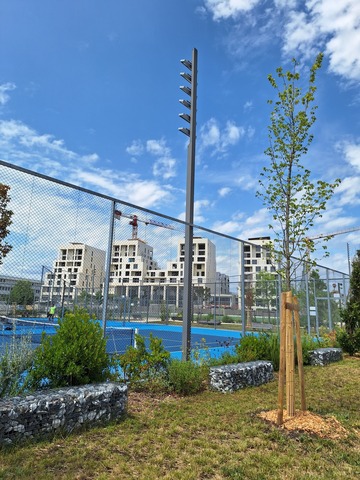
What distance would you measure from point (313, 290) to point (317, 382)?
303 inches

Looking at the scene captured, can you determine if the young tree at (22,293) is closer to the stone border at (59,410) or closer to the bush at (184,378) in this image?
the stone border at (59,410)

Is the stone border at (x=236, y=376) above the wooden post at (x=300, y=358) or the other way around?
the other way around

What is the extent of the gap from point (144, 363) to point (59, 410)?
7.11 ft

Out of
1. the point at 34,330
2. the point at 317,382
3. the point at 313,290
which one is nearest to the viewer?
the point at 34,330

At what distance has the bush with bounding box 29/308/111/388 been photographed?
3.92 meters

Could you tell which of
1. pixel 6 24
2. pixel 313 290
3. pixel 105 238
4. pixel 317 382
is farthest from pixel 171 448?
pixel 313 290

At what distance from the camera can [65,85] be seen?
8.27m

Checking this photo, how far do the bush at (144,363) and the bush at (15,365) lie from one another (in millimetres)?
1591

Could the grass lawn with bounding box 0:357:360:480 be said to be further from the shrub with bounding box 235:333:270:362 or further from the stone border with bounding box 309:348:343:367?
the stone border with bounding box 309:348:343:367

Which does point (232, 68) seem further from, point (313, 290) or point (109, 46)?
point (313, 290)

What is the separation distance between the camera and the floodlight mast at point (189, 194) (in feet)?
21.8

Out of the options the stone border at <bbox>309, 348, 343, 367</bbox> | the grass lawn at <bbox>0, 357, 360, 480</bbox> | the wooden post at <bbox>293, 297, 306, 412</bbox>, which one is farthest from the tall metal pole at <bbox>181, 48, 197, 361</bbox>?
the stone border at <bbox>309, 348, 343, 367</bbox>

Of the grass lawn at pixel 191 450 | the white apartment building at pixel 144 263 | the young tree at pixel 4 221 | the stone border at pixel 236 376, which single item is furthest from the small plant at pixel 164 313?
the young tree at pixel 4 221

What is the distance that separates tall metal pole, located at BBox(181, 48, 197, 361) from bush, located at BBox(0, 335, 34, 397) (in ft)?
10.3
